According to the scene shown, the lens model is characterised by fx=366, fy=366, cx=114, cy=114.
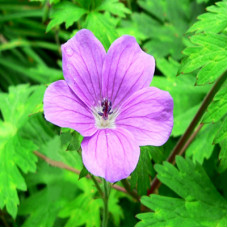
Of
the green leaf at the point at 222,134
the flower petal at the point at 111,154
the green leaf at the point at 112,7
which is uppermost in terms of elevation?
the green leaf at the point at 112,7

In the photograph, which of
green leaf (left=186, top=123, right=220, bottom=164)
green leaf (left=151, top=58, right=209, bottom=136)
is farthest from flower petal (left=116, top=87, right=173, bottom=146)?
green leaf (left=151, top=58, right=209, bottom=136)

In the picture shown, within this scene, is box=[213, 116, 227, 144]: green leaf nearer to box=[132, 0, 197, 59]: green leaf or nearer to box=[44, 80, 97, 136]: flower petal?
box=[44, 80, 97, 136]: flower petal

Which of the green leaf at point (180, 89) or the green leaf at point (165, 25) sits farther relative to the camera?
the green leaf at point (165, 25)

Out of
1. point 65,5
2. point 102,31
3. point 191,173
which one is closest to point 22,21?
point 65,5

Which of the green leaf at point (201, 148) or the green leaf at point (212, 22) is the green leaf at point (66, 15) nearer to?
the green leaf at point (212, 22)

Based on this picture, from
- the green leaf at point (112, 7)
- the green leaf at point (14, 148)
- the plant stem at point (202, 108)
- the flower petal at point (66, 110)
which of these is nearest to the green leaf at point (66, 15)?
the green leaf at point (112, 7)

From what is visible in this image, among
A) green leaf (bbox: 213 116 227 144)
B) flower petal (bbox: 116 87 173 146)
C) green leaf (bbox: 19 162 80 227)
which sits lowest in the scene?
green leaf (bbox: 19 162 80 227)

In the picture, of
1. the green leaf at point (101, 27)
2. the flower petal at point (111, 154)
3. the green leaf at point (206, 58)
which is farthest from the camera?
the green leaf at point (101, 27)
